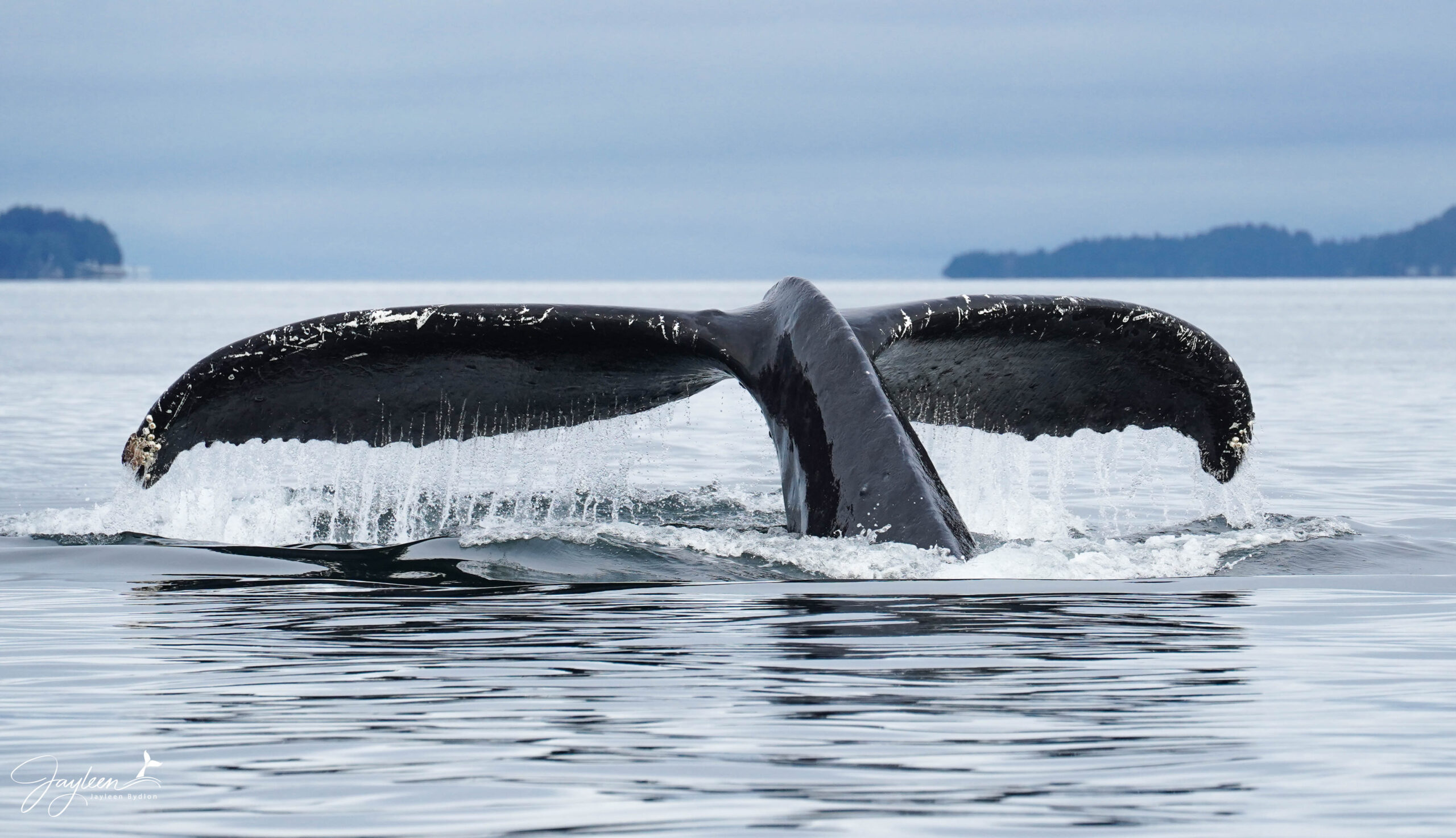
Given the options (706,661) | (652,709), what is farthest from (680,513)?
(652,709)

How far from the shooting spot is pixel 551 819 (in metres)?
4.61

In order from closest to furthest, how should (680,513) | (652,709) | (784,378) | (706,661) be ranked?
(652,709), (706,661), (784,378), (680,513)

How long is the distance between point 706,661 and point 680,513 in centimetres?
545

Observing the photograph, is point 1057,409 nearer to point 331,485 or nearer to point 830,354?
point 830,354

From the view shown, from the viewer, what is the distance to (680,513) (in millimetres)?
12273

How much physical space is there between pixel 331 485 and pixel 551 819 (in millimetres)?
9991

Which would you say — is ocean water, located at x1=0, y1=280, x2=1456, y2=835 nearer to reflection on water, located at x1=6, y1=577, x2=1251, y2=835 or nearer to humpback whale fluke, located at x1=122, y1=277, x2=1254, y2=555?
reflection on water, located at x1=6, y1=577, x2=1251, y2=835

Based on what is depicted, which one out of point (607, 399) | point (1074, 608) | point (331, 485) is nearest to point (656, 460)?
point (331, 485)

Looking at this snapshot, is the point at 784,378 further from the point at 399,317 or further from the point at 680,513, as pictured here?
the point at 680,513

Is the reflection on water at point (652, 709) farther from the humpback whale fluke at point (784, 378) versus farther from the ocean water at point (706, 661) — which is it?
the humpback whale fluke at point (784, 378)

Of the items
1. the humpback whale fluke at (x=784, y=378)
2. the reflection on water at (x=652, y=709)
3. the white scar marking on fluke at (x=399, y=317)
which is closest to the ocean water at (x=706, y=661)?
the reflection on water at (x=652, y=709)

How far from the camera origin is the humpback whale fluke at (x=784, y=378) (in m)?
8.92

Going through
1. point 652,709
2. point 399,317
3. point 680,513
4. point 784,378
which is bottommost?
point 652,709

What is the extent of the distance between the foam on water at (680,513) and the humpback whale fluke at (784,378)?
160mm
